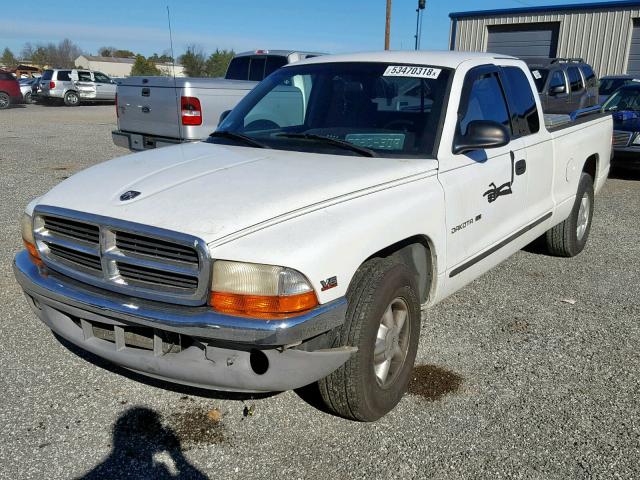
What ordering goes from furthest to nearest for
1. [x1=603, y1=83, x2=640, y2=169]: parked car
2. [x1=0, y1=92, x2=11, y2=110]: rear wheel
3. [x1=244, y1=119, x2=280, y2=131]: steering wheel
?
[x1=0, y1=92, x2=11, y2=110]: rear wheel, [x1=603, y1=83, x2=640, y2=169]: parked car, [x1=244, y1=119, x2=280, y2=131]: steering wheel

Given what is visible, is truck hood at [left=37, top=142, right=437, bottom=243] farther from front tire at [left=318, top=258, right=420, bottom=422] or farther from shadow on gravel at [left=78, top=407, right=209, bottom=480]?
shadow on gravel at [left=78, top=407, right=209, bottom=480]

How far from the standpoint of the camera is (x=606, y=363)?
3.81 m

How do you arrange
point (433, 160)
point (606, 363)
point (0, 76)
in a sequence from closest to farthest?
point (433, 160) → point (606, 363) → point (0, 76)

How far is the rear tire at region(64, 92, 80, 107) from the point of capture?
99.2ft

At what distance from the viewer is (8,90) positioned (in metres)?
27.6

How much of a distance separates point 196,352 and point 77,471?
789mm

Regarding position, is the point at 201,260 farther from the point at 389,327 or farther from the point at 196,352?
the point at 389,327

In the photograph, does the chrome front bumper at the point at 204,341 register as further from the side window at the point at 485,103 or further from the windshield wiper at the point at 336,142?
the side window at the point at 485,103

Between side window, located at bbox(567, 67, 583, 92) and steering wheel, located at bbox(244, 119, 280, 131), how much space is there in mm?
8892

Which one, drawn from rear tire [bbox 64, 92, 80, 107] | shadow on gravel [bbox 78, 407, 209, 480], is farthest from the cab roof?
rear tire [bbox 64, 92, 80, 107]

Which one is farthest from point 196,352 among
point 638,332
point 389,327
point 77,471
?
point 638,332

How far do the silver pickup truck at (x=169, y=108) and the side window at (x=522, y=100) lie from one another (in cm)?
489

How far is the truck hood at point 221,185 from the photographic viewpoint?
269 cm

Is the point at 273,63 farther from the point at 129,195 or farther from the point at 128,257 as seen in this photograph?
the point at 128,257
